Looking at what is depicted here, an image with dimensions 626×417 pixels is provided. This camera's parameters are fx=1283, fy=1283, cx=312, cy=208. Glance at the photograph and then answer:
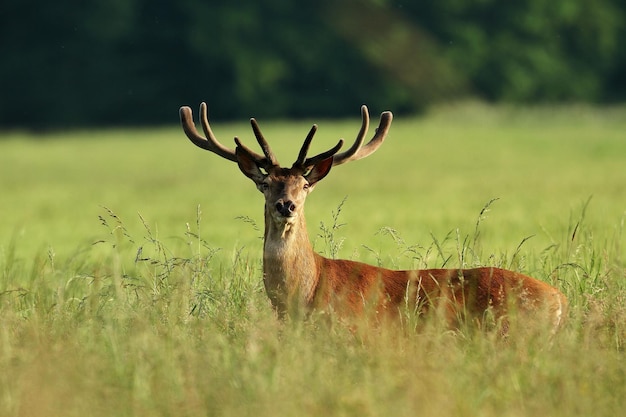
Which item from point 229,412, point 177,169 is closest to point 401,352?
point 229,412

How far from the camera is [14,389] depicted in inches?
207

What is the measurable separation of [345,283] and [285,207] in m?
0.61

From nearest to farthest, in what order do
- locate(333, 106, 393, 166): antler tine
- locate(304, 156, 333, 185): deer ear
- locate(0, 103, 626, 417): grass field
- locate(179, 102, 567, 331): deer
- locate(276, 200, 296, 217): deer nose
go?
locate(0, 103, 626, 417): grass field < locate(276, 200, 296, 217): deer nose < locate(179, 102, 567, 331): deer < locate(304, 156, 333, 185): deer ear < locate(333, 106, 393, 166): antler tine

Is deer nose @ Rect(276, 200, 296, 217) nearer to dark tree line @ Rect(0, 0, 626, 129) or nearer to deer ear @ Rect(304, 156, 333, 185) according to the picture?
deer ear @ Rect(304, 156, 333, 185)

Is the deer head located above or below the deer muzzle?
above

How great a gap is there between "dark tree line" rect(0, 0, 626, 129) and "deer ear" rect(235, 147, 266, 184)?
41.3 meters

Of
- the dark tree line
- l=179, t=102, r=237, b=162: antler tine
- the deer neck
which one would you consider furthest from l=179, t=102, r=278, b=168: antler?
the dark tree line

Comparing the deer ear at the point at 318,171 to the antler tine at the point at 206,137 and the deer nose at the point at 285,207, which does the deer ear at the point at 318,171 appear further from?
the antler tine at the point at 206,137

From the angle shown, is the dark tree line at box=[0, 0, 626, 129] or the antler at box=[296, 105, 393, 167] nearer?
the antler at box=[296, 105, 393, 167]

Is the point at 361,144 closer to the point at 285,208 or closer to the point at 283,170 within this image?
the point at 283,170

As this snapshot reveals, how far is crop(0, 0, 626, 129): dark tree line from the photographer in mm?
48750

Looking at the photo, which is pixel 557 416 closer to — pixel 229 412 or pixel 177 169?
pixel 229 412

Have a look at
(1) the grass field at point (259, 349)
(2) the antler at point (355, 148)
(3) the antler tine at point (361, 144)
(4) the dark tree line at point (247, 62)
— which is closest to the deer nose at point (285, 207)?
(2) the antler at point (355, 148)

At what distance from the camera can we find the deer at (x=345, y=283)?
6.50 meters
